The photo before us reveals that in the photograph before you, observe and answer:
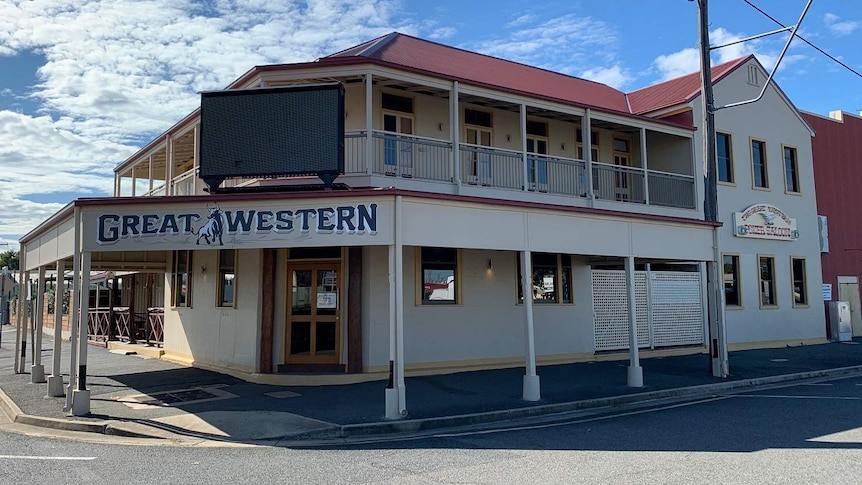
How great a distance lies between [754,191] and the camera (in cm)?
2108

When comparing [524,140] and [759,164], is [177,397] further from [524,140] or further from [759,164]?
[759,164]

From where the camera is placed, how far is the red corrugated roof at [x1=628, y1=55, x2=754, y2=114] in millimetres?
19953

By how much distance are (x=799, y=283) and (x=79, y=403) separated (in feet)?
70.9

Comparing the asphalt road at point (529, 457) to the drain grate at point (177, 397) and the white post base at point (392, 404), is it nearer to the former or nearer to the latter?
the white post base at point (392, 404)

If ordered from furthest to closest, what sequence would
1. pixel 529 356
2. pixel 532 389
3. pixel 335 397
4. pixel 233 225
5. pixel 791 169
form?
pixel 791 169 → pixel 335 397 → pixel 529 356 → pixel 532 389 → pixel 233 225

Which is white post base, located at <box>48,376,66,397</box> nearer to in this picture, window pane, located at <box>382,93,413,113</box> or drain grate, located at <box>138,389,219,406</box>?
drain grate, located at <box>138,389,219,406</box>


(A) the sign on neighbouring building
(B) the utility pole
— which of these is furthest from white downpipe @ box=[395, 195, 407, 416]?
(A) the sign on neighbouring building

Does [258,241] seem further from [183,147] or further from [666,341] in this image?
[666,341]

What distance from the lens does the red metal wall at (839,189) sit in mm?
23656

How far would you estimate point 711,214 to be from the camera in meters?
15.1

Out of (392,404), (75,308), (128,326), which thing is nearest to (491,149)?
(392,404)

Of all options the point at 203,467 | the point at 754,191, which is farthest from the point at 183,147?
the point at 754,191

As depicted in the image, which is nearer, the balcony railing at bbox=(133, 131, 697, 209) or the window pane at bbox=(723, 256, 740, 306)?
the balcony railing at bbox=(133, 131, 697, 209)

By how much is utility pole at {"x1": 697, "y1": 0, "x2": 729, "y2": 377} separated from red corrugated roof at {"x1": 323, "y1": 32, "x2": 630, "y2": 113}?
257 cm
